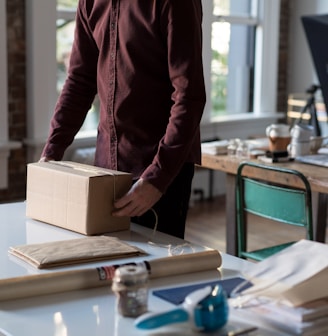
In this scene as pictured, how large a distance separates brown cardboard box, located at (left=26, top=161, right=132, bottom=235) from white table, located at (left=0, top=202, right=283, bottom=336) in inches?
2.2

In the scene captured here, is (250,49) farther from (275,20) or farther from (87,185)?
(87,185)

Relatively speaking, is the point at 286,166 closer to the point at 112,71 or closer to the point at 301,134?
the point at 301,134

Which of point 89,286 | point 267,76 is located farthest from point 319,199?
point 267,76

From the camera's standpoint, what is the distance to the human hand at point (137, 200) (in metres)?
1.96

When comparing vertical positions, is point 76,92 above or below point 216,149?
above

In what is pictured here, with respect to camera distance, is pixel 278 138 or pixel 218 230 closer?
pixel 278 138

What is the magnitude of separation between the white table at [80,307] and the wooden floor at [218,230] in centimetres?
269

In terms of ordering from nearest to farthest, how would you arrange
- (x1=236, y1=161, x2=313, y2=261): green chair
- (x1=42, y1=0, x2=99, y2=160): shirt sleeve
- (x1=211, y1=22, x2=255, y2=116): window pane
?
(x1=42, y1=0, x2=99, y2=160): shirt sleeve → (x1=236, y1=161, x2=313, y2=261): green chair → (x1=211, y1=22, x2=255, y2=116): window pane

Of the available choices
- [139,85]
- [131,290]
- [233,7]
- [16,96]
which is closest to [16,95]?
[16,96]

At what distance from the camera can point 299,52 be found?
632 cm

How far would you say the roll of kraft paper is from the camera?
155cm

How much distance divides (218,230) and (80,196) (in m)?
3.11

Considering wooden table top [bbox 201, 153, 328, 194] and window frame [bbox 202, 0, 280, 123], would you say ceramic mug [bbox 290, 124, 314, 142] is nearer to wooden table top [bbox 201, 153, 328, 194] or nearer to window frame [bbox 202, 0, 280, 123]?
wooden table top [bbox 201, 153, 328, 194]

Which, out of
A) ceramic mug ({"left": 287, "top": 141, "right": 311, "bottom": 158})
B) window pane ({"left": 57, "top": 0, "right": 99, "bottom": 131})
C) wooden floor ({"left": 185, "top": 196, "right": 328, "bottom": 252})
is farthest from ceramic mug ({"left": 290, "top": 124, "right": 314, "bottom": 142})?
window pane ({"left": 57, "top": 0, "right": 99, "bottom": 131})
